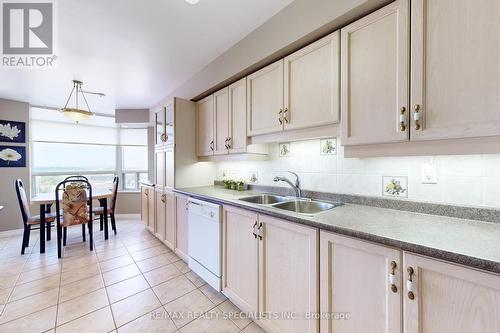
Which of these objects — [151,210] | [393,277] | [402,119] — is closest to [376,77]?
[402,119]

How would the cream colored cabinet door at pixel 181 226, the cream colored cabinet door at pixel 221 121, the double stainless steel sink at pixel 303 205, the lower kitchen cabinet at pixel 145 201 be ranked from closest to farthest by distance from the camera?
1. the double stainless steel sink at pixel 303 205
2. the cream colored cabinet door at pixel 221 121
3. the cream colored cabinet door at pixel 181 226
4. the lower kitchen cabinet at pixel 145 201

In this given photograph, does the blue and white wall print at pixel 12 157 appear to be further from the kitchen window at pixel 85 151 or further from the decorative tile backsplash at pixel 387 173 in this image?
the decorative tile backsplash at pixel 387 173

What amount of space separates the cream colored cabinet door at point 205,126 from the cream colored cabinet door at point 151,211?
50.9 inches

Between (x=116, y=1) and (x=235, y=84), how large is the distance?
3.62 ft

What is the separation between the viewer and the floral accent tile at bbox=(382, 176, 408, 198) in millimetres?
1357

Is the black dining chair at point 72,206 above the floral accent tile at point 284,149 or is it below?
below

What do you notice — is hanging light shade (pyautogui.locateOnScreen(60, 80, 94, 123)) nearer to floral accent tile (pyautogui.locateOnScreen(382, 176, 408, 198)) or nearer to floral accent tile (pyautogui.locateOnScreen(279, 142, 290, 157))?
floral accent tile (pyautogui.locateOnScreen(279, 142, 290, 157))

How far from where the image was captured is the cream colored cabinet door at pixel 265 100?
170cm

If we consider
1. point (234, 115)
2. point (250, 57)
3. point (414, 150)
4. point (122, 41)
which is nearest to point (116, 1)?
point (122, 41)

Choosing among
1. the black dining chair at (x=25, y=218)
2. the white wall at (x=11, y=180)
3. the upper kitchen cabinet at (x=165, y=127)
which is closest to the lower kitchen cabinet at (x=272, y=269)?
the upper kitchen cabinet at (x=165, y=127)

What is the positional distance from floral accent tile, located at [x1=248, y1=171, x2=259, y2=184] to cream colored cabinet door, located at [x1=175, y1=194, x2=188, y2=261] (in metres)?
0.79

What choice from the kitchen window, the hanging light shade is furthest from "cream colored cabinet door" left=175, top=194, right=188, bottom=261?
the kitchen window

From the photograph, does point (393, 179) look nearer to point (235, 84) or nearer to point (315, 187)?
point (315, 187)

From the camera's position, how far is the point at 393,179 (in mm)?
1400
